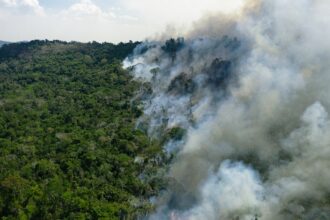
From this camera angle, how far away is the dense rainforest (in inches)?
2618

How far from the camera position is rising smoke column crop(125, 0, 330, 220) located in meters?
63.0

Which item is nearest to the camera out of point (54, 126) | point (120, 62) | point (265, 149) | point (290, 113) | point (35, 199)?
point (35, 199)

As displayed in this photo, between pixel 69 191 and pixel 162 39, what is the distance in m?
105

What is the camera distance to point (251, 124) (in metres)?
83.1

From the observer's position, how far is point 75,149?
85.6 m

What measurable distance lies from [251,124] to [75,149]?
1178 inches

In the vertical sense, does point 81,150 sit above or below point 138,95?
below

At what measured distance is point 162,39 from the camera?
168 m

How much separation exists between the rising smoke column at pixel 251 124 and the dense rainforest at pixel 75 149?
17.4 feet


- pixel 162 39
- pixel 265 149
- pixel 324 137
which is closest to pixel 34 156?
pixel 265 149

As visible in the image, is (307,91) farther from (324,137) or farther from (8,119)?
(8,119)

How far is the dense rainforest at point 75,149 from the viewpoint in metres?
66.5

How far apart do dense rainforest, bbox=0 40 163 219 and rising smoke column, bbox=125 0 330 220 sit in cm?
529

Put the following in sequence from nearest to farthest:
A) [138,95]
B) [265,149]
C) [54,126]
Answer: [265,149], [54,126], [138,95]
